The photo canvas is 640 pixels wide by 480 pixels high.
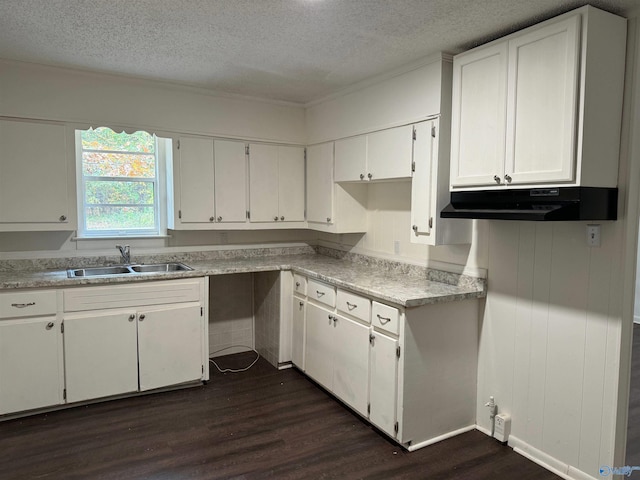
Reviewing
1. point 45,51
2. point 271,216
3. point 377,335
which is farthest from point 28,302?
point 377,335

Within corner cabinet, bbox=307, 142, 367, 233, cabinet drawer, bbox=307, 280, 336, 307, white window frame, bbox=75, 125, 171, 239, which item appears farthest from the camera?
corner cabinet, bbox=307, 142, 367, 233

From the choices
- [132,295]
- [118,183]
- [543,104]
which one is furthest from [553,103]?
[118,183]

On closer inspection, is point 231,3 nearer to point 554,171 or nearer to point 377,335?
point 554,171

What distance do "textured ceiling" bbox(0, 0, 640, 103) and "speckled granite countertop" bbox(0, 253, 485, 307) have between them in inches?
56.4

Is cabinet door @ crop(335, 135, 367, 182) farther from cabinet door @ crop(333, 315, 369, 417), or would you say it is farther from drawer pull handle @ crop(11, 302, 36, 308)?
drawer pull handle @ crop(11, 302, 36, 308)

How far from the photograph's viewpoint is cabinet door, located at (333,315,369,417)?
2.85 meters

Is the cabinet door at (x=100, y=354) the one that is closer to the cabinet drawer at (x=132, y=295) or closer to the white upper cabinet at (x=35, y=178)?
the cabinet drawer at (x=132, y=295)

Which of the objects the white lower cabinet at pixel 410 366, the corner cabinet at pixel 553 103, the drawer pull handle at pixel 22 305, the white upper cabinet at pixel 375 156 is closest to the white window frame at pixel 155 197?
the drawer pull handle at pixel 22 305

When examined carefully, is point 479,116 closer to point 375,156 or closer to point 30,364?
point 375,156

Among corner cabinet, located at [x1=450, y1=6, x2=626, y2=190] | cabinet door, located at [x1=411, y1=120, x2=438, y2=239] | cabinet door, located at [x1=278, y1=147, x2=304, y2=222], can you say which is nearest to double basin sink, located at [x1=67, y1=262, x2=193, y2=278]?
cabinet door, located at [x1=278, y1=147, x2=304, y2=222]

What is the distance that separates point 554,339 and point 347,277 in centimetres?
134

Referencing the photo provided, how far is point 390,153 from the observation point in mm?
3061

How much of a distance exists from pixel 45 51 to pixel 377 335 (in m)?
2.72

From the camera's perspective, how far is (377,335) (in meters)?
2.73
